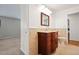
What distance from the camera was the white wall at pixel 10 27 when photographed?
7.32 ft

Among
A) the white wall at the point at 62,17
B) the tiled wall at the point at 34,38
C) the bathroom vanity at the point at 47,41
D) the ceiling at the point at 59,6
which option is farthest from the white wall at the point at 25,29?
the white wall at the point at 62,17

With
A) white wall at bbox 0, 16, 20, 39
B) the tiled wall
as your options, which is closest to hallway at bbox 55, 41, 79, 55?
the tiled wall

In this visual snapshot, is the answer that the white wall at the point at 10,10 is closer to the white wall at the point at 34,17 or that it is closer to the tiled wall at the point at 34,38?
the white wall at the point at 34,17

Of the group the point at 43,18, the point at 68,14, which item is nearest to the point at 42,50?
the point at 43,18

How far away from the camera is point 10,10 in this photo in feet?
7.21

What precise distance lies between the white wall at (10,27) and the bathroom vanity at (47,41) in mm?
468

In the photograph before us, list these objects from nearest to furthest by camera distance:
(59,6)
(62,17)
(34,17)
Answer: (59,6) < (34,17) < (62,17)

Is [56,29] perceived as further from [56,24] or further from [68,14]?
[68,14]

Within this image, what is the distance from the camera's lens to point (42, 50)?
7.42 feet

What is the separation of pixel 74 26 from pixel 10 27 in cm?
130

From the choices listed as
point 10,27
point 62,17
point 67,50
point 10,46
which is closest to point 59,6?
point 62,17

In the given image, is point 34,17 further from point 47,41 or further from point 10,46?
point 10,46

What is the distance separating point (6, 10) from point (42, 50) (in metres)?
1.05

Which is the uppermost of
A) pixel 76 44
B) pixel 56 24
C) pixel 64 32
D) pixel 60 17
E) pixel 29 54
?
pixel 60 17
